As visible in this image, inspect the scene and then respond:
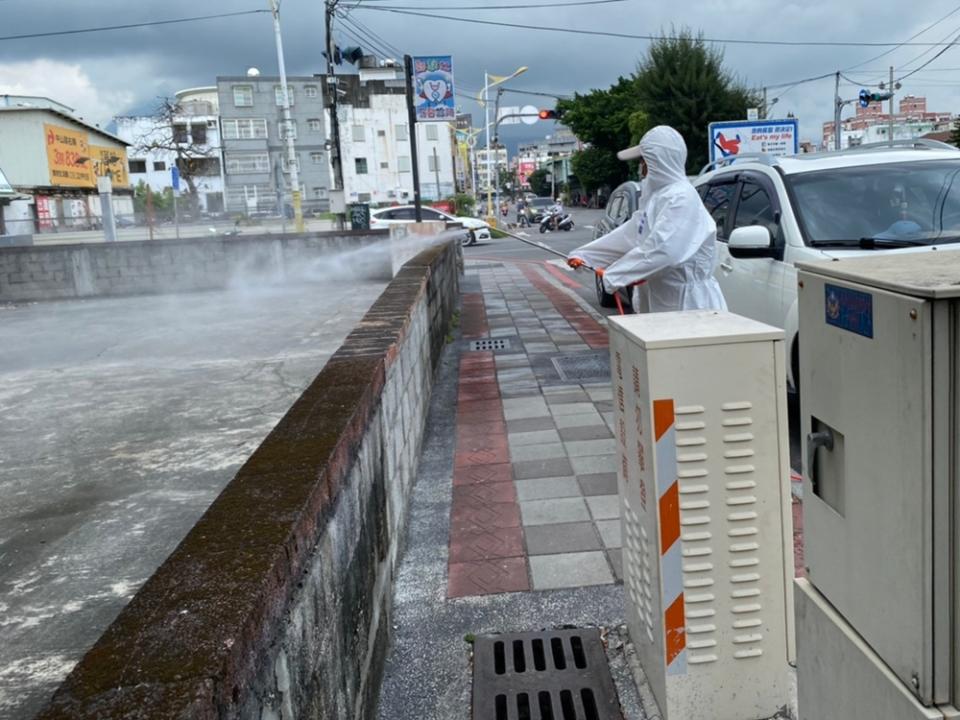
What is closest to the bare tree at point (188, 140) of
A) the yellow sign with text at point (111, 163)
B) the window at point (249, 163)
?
the window at point (249, 163)

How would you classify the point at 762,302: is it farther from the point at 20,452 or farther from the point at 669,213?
the point at 20,452

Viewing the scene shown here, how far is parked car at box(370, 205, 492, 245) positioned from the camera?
29172 mm

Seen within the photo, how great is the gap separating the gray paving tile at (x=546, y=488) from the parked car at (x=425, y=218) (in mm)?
23504

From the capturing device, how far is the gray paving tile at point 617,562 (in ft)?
A: 13.0

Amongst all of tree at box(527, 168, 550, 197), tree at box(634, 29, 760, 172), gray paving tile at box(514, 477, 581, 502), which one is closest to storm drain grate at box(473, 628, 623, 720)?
gray paving tile at box(514, 477, 581, 502)

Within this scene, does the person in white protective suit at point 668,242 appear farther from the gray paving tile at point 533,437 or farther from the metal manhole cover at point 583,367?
the metal manhole cover at point 583,367

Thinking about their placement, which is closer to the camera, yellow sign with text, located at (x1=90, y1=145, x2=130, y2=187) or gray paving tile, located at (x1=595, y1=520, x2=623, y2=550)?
gray paving tile, located at (x1=595, y1=520, x2=623, y2=550)

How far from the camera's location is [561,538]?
14.5 ft

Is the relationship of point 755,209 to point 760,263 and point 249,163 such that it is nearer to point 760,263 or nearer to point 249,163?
point 760,263

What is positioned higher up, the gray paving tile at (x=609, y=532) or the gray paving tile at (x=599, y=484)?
the gray paving tile at (x=599, y=484)

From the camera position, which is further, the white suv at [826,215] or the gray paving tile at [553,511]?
the white suv at [826,215]

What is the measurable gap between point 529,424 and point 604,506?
Result: 5.84ft

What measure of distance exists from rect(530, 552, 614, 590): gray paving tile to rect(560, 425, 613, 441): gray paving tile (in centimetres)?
192

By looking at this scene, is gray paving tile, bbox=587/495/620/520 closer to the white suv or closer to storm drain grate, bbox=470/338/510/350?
the white suv
